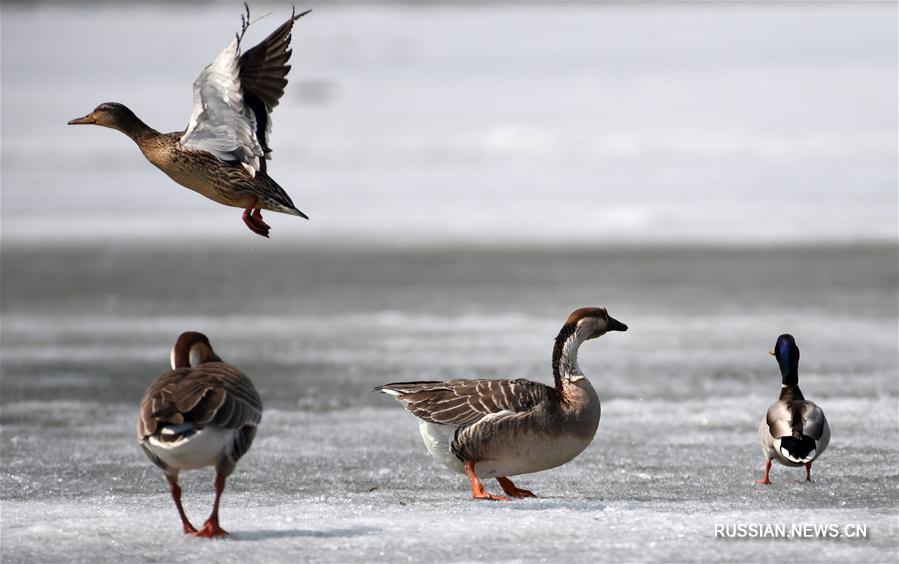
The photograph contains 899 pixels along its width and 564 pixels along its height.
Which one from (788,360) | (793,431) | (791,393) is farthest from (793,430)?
(788,360)

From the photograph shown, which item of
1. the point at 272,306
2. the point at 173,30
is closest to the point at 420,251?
the point at 272,306

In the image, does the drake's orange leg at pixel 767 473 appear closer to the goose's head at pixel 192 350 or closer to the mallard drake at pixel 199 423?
the mallard drake at pixel 199 423

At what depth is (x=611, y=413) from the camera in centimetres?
784

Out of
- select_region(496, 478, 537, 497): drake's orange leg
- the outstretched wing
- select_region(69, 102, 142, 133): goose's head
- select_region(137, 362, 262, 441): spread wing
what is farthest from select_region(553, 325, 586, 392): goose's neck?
select_region(69, 102, 142, 133): goose's head

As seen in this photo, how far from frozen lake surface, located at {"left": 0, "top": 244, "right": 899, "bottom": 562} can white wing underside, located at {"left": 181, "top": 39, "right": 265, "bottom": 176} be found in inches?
58.2

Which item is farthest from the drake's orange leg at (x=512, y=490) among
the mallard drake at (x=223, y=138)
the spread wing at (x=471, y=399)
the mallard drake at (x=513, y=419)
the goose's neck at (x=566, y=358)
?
the mallard drake at (x=223, y=138)

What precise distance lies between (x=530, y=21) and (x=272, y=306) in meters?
32.1

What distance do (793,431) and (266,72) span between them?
2.75 m

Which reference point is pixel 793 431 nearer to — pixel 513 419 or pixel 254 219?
pixel 513 419

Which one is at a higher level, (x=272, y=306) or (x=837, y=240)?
(x=837, y=240)

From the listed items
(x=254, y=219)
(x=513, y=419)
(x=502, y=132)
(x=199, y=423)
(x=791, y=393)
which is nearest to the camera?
(x=199, y=423)

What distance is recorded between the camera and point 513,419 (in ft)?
18.2

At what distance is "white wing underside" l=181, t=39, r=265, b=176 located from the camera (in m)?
5.21

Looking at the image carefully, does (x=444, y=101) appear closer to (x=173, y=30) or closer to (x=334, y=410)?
(x=173, y=30)
